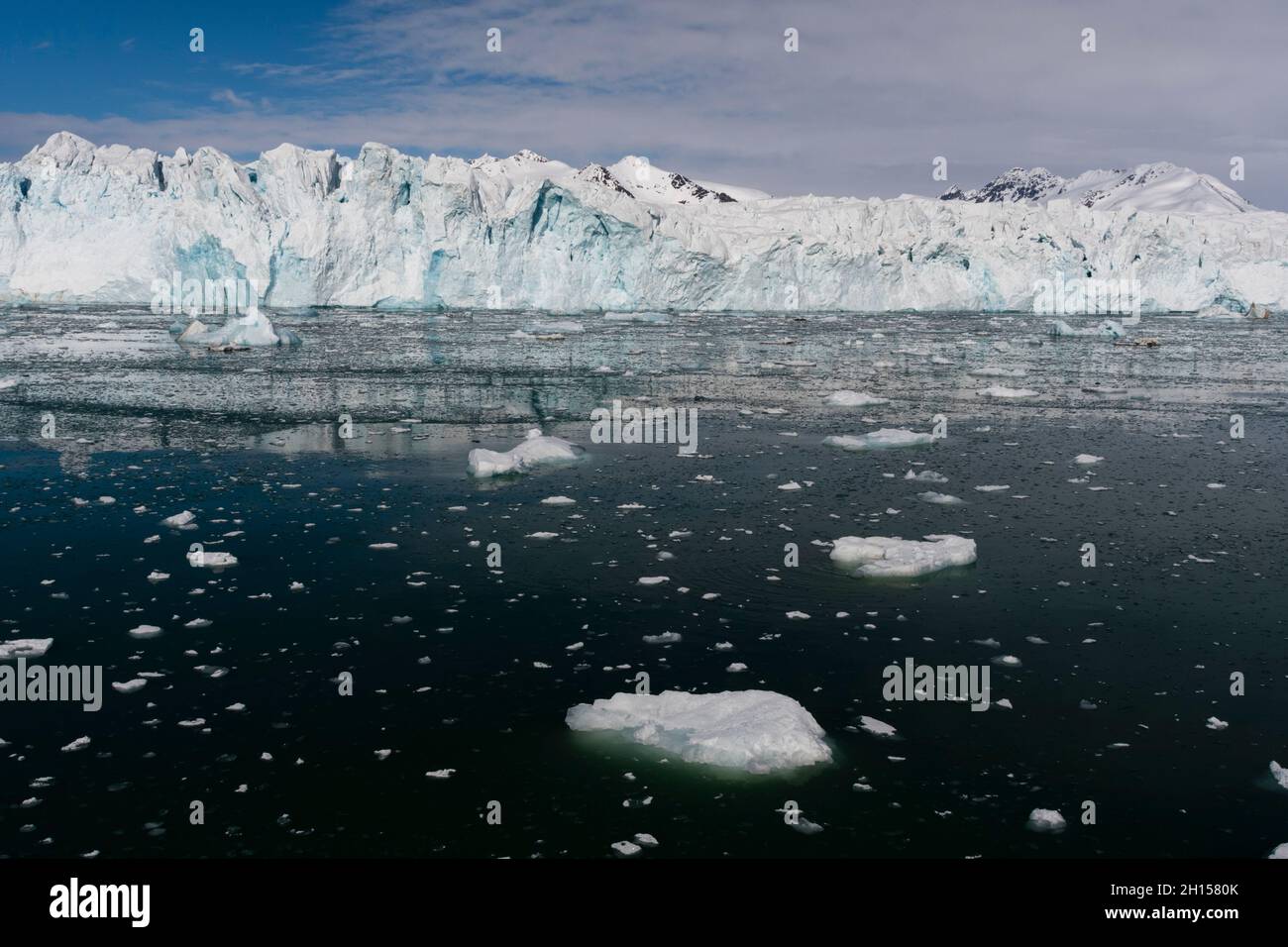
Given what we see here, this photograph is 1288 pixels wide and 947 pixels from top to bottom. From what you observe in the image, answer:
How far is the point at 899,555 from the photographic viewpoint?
9.43m

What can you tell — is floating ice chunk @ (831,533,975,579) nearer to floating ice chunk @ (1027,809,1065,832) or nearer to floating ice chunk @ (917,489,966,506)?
floating ice chunk @ (917,489,966,506)

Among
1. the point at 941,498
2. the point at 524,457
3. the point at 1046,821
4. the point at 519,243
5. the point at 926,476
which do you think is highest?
the point at 519,243

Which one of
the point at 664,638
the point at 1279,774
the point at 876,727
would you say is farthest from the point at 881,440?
the point at 1279,774

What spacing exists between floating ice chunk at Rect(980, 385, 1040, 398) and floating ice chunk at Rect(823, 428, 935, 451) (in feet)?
23.3

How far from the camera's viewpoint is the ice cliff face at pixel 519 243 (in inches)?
2122

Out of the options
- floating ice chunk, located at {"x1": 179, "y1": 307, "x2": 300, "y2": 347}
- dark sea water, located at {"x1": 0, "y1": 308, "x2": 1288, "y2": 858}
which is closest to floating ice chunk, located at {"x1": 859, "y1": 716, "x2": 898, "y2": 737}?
dark sea water, located at {"x1": 0, "y1": 308, "x2": 1288, "y2": 858}

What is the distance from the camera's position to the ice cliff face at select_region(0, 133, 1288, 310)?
53.9m

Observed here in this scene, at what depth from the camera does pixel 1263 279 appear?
6194 centimetres

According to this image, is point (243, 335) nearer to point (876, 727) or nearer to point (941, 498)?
point (941, 498)

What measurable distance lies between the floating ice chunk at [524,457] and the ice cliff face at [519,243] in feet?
135

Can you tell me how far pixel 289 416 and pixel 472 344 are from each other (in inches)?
690

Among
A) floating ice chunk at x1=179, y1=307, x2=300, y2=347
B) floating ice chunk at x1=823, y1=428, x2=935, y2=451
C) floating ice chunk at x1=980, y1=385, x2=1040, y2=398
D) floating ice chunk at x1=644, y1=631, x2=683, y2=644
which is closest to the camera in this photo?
floating ice chunk at x1=644, y1=631, x2=683, y2=644

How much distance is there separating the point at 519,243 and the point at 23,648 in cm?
4980

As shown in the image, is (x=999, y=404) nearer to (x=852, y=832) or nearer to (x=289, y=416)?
(x=289, y=416)
